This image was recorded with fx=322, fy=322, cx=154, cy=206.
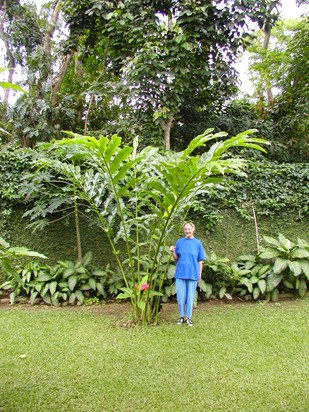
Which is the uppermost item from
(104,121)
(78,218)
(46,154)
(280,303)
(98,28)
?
(98,28)

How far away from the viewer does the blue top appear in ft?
11.9

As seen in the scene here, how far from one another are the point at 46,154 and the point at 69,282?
2044 mm

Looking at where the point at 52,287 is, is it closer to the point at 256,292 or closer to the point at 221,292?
the point at 221,292

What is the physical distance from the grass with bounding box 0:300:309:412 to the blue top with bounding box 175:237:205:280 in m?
0.56

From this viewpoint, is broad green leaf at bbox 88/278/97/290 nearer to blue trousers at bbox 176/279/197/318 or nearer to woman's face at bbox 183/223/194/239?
blue trousers at bbox 176/279/197/318

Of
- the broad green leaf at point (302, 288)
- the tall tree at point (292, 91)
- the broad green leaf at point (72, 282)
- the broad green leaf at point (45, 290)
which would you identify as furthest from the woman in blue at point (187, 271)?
the tall tree at point (292, 91)

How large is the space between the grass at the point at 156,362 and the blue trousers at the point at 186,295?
18cm

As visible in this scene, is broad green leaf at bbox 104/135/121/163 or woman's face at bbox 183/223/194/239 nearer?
broad green leaf at bbox 104/135/121/163

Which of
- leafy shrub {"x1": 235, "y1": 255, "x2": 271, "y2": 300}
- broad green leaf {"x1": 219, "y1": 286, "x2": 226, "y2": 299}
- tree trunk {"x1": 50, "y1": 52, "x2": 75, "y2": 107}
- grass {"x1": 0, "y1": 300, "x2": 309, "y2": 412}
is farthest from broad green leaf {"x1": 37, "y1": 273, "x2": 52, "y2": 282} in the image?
tree trunk {"x1": 50, "y1": 52, "x2": 75, "y2": 107}

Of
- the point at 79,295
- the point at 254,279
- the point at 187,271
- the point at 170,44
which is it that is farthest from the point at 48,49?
the point at 254,279

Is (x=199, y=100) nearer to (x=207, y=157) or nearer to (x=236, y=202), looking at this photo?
(x=236, y=202)

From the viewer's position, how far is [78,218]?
5.25m

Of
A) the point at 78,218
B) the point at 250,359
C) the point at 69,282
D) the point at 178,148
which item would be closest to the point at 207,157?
the point at 250,359

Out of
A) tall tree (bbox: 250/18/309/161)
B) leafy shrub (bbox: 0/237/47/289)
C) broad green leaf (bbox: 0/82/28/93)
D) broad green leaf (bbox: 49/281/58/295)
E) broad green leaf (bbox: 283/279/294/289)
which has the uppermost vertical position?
tall tree (bbox: 250/18/309/161)
